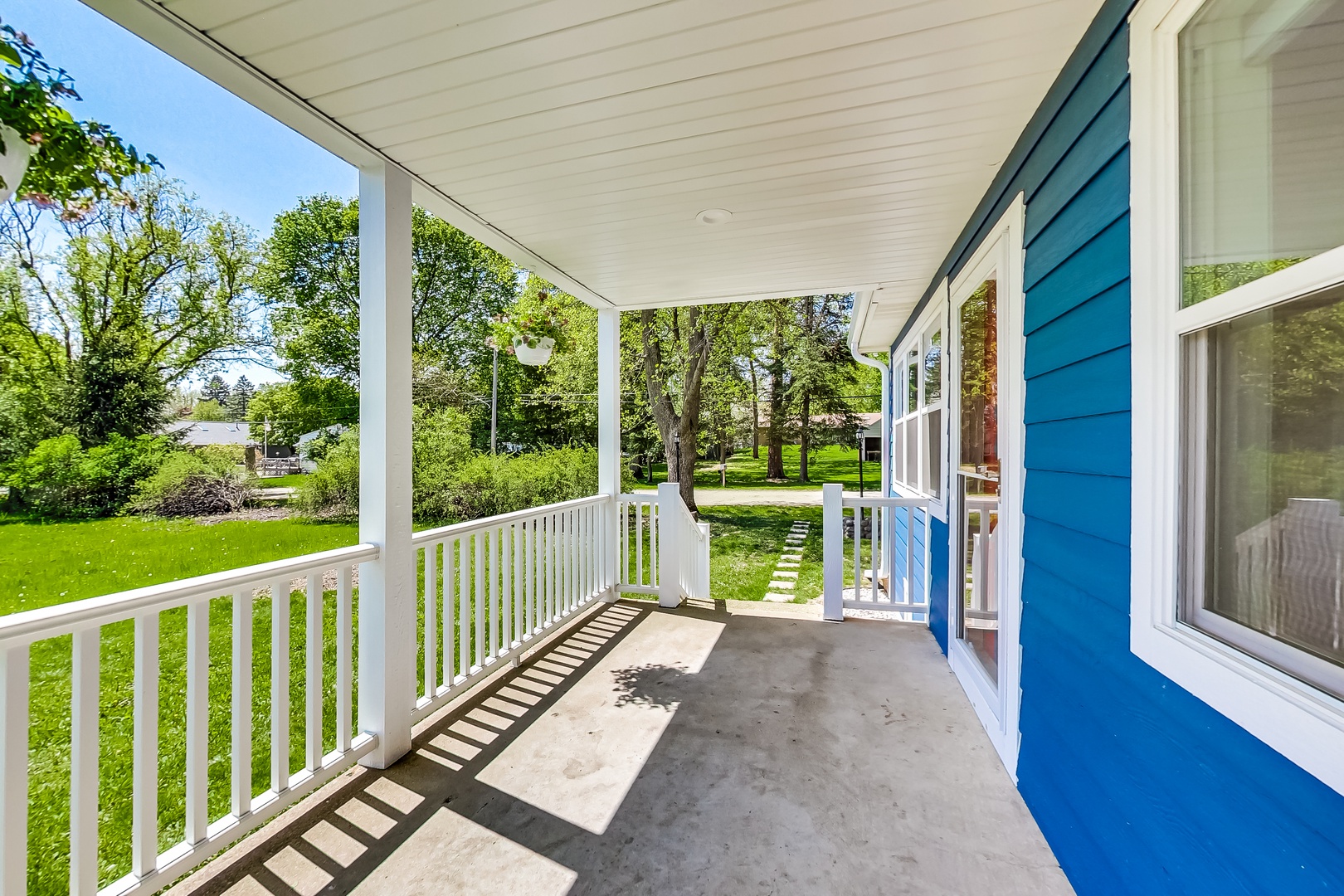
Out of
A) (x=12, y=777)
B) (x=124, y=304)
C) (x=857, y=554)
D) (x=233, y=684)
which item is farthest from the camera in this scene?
(x=857, y=554)

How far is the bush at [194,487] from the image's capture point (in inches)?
147

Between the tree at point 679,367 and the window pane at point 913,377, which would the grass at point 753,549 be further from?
the window pane at point 913,377

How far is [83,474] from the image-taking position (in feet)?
10.1

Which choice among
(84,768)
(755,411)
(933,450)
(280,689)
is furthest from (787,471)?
(84,768)

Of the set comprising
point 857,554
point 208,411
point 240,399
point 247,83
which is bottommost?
point 857,554

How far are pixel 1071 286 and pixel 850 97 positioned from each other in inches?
34.3

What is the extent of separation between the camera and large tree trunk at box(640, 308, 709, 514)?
32.0 feet

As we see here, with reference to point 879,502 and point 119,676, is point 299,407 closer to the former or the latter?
point 119,676

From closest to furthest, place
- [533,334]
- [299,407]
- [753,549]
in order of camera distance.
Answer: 1. [533,334]
2. [299,407]
3. [753,549]

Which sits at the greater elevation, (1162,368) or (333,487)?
(1162,368)

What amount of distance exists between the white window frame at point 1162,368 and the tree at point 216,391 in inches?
206

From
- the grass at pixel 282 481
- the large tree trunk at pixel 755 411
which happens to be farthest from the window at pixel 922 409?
the large tree trunk at pixel 755 411

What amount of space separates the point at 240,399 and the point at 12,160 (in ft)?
13.2

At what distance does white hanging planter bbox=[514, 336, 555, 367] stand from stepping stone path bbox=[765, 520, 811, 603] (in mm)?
3660
